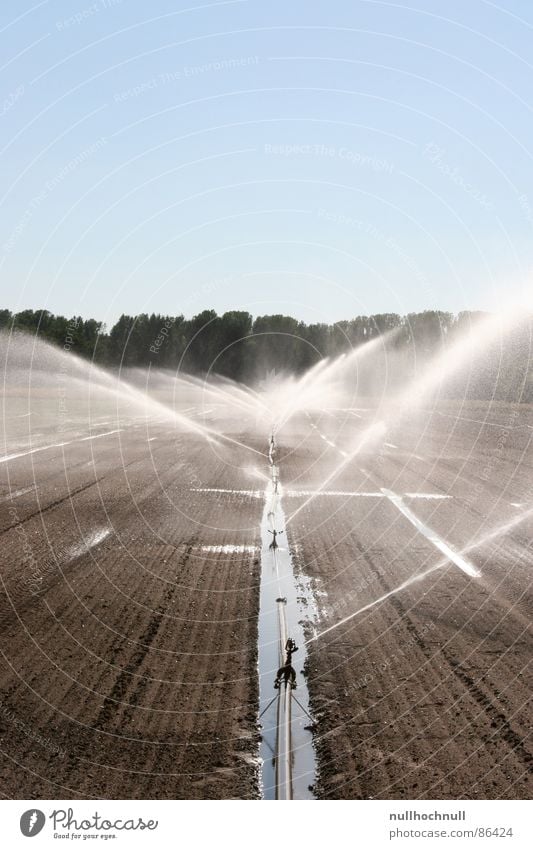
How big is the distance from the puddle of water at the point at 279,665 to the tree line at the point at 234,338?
201 ft

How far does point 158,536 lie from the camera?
36.5 feet

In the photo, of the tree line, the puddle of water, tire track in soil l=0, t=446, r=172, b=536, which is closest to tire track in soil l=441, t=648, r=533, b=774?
the puddle of water

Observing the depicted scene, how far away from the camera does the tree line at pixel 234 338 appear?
72750mm

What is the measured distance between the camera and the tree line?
239 feet

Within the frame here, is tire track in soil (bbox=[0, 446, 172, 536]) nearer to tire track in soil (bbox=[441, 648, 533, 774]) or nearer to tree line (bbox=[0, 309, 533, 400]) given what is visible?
tire track in soil (bbox=[441, 648, 533, 774])

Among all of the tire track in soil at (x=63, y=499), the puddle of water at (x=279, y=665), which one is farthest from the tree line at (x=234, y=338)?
the puddle of water at (x=279, y=665)

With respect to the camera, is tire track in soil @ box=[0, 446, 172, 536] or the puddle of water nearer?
the puddle of water

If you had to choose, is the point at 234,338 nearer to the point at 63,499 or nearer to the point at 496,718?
the point at 63,499

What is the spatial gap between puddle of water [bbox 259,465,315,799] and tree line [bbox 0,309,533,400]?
61.3 metres

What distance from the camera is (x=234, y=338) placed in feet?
244

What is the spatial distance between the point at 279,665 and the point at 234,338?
6869 centimetres

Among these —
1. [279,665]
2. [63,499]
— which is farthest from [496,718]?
[63,499]

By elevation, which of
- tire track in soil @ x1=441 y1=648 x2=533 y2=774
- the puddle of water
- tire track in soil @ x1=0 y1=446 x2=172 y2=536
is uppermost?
tire track in soil @ x1=441 y1=648 x2=533 y2=774
